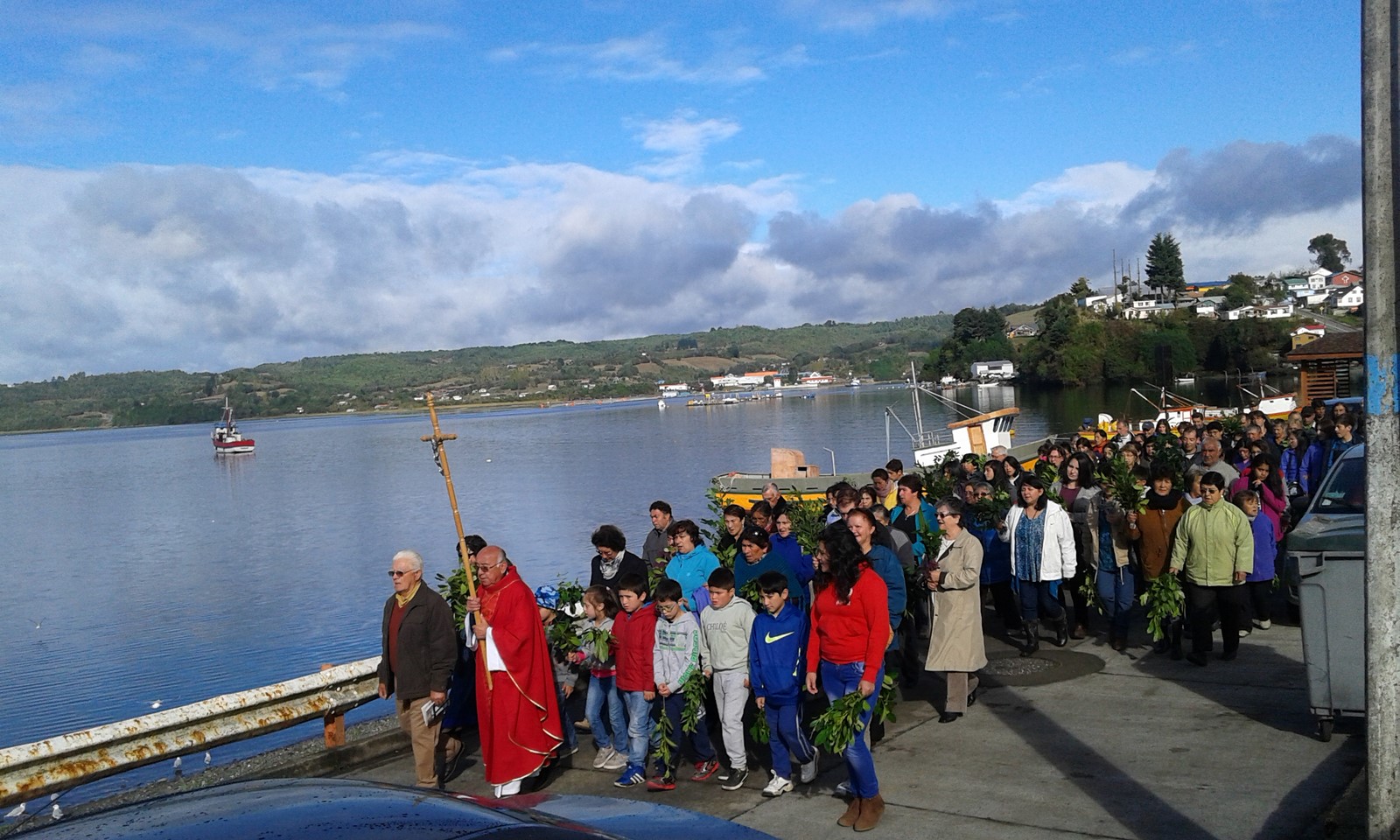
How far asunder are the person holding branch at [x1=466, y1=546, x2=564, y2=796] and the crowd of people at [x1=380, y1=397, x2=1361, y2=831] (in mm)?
13

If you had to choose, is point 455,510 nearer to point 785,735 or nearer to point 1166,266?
point 785,735

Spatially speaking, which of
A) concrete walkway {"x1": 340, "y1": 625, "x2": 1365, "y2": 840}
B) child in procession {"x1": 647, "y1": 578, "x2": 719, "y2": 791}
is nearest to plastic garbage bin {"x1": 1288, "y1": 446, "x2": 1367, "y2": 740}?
concrete walkway {"x1": 340, "y1": 625, "x2": 1365, "y2": 840}

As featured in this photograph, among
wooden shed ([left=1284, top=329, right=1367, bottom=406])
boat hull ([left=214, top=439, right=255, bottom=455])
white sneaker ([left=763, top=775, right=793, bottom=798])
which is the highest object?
wooden shed ([left=1284, top=329, right=1367, bottom=406])

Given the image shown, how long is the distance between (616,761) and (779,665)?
6.63ft

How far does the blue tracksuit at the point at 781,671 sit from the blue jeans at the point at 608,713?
136cm

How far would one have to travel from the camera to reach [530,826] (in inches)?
126

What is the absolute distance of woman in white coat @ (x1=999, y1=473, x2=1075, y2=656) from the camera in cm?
1034

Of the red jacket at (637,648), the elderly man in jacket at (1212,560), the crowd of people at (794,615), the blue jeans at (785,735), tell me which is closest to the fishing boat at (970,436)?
the crowd of people at (794,615)

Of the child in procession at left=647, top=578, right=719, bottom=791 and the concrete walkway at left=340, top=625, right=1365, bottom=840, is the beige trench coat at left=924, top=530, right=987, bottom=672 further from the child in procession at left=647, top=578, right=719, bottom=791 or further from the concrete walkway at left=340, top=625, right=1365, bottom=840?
the child in procession at left=647, top=578, right=719, bottom=791

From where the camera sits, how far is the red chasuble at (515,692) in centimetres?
746

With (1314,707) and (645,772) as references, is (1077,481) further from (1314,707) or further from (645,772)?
(645,772)

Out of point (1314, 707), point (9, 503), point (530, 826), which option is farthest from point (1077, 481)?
point (9, 503)

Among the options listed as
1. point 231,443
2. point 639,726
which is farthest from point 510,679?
point 231,443

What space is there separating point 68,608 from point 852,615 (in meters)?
29.5
